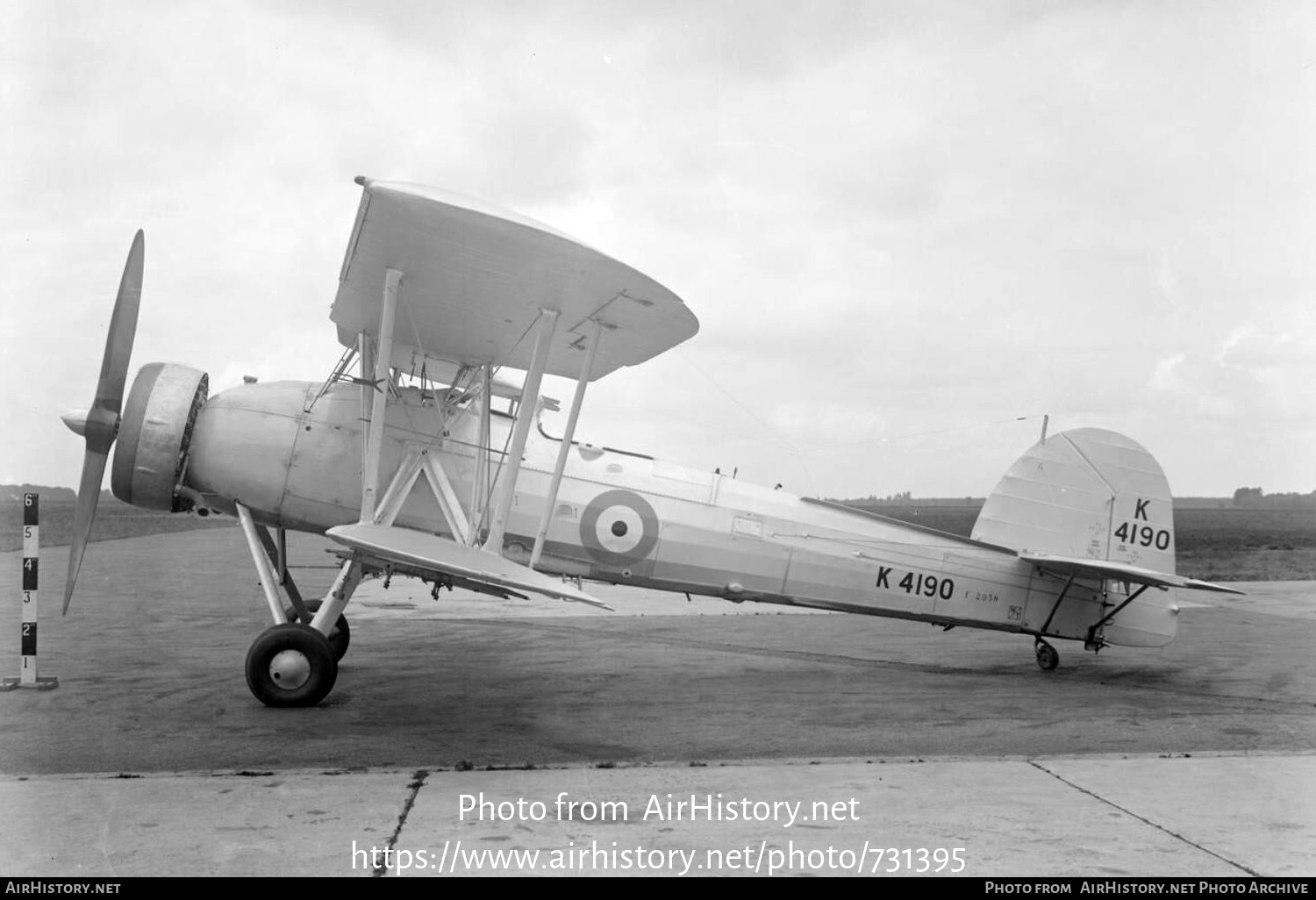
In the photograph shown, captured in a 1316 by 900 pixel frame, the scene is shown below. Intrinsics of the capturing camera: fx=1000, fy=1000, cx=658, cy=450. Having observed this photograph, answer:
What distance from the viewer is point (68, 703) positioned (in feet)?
23.0

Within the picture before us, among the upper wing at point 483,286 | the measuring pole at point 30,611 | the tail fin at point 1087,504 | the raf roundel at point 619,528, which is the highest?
the upper wing at point 483,286

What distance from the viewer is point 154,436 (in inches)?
299

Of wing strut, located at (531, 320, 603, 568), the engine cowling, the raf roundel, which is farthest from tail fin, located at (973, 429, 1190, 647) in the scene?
the engine cowling

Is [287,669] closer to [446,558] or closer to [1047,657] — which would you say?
[446,558]

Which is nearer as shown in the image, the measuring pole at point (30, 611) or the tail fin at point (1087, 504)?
the measuring pole at point (30, 611)

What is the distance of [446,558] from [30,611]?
367cm

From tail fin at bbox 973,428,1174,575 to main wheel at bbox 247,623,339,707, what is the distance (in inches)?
238

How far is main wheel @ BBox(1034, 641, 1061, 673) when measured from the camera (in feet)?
30.9

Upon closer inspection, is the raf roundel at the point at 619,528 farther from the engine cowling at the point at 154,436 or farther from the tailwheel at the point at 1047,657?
the tailwheel at the point at 1047,657

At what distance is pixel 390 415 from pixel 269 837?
14.7 feet

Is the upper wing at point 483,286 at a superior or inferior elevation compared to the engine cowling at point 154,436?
superior

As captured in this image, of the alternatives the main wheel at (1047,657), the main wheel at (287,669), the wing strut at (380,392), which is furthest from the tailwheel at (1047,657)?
the main wheel at (287,669)

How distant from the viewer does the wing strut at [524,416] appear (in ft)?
23.1

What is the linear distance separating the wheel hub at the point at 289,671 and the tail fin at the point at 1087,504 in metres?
6.14
